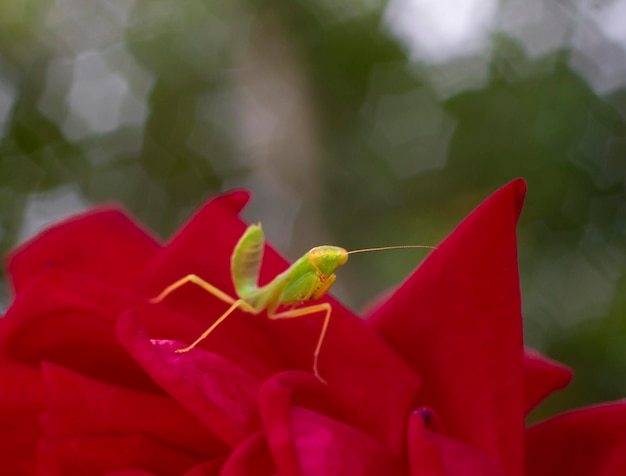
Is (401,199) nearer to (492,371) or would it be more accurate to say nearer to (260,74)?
Result: (260,74)

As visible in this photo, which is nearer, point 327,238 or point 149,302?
point 149,302

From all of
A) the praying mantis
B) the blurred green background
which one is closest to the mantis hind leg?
the praying mantis

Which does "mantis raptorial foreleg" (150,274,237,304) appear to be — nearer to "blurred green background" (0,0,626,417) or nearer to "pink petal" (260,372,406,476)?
"pink petal" (260,372,406,476)

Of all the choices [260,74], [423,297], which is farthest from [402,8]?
[423,297]

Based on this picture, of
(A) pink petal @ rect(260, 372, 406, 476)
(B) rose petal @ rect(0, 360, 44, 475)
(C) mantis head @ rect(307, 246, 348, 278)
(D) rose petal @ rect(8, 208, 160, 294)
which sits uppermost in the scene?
(A) pink petal @ rect(260, 372, 406, 476)

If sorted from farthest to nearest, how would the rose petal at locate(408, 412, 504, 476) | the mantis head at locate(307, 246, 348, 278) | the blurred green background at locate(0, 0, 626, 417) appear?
the blurred green background at locate(0, 0, 626, 417)
the mantis head at locate(307, 246, 348, 278)
the rose petal at locate(408, 412, 504, 476)

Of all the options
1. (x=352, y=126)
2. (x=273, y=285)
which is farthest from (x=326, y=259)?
(x=352, y=126)
